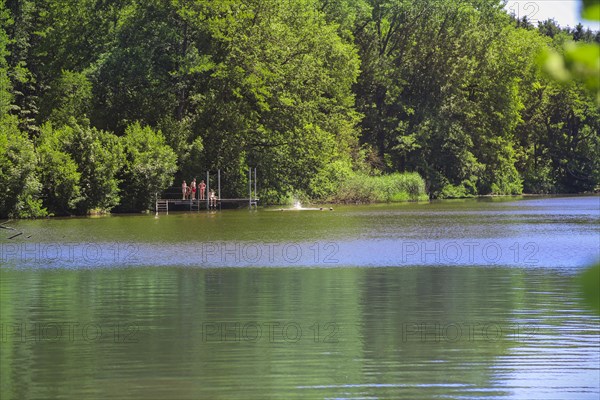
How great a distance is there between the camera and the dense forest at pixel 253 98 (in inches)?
2298

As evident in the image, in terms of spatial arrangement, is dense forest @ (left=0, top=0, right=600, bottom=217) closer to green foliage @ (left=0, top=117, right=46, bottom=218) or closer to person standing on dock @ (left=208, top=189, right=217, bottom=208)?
green foliage @ (left=0, top=117, right=46, bottom=218)

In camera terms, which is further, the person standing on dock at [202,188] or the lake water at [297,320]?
the person standing on dock at [202,188]

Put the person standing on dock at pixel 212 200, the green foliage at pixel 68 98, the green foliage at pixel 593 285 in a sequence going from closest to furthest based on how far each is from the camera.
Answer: the green foliage at pixel 593 285 < the person standing on dock at pixel 212 200 < the green foliage at pixel 68 98

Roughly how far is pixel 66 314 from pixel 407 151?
2873 inches

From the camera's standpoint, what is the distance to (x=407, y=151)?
87625 mm

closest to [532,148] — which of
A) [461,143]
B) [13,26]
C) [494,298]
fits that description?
[461,143]

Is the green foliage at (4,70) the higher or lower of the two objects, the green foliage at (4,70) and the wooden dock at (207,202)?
the higher

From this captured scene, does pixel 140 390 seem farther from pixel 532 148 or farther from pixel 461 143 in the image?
pixel 532 148

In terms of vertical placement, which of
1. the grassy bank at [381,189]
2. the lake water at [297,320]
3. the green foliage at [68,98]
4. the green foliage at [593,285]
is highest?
the green foliage at [68,98]

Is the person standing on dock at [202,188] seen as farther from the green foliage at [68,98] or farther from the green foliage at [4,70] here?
the green foliage at [4,70]

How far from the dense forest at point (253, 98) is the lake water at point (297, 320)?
2561 cm

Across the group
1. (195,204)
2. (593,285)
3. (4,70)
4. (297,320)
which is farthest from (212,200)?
(593,285)

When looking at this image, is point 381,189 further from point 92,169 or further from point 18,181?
point 18,181

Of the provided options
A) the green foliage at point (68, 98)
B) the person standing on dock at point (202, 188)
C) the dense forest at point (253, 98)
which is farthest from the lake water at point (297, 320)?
the green foliage at point (68, 98)
